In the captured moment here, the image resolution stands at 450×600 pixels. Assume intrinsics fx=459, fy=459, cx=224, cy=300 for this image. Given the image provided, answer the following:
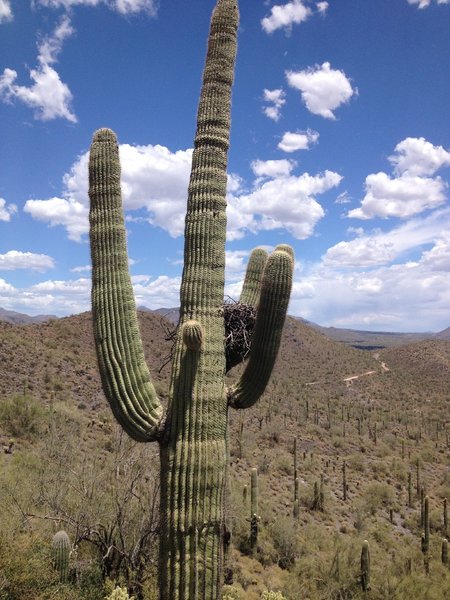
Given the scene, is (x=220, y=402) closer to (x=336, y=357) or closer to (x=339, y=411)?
(x=339, y=411)

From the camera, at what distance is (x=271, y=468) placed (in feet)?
76.0

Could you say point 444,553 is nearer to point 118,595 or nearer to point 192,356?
point 118,595

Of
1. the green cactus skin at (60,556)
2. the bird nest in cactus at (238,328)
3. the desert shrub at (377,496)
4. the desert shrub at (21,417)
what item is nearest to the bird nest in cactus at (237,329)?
the bird nest in cactus at (238,328)

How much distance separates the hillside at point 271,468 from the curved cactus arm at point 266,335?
1189 millimetres

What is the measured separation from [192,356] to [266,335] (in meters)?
0.85

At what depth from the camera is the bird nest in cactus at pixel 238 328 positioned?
538 cm

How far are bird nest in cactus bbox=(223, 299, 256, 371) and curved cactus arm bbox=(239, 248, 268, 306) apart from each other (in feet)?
2.13

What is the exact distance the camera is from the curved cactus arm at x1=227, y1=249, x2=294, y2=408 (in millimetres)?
4871

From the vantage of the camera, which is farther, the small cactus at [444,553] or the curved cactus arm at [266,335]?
the small cactus at [444,553]

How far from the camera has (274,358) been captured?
4.91m

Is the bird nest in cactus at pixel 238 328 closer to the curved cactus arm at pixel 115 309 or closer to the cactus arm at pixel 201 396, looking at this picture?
the cactus arm at pixel 201 396

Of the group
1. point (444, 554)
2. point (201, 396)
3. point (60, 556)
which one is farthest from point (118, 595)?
point (444, 554)

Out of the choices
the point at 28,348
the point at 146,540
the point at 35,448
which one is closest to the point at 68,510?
the point at 146,540

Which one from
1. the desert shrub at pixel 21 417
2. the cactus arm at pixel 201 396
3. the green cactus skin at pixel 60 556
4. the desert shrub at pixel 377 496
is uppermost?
the cactus arm at pixel 201 396
